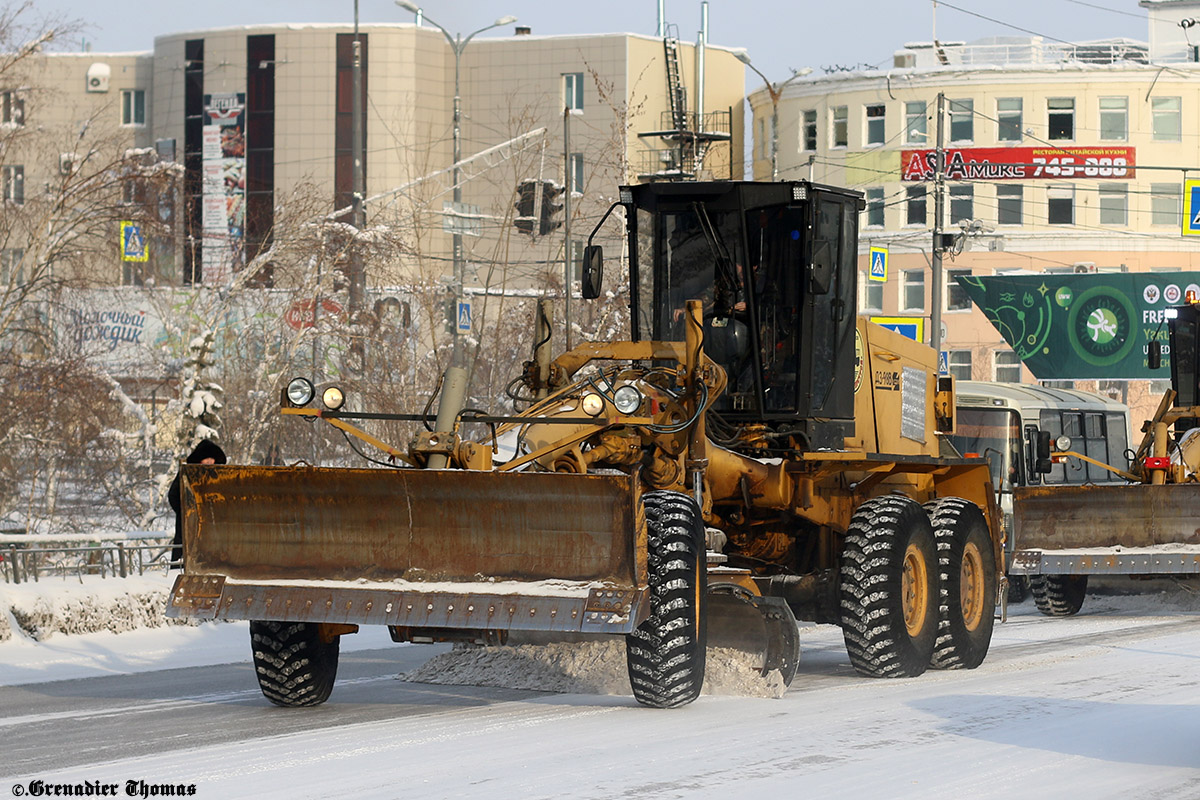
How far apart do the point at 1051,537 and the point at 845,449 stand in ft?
13.7

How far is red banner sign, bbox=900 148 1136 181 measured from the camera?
65.6 m

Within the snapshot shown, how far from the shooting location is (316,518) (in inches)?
385

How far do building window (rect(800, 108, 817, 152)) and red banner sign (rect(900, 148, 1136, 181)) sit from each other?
536 centimetres

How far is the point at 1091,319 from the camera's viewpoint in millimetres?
41344

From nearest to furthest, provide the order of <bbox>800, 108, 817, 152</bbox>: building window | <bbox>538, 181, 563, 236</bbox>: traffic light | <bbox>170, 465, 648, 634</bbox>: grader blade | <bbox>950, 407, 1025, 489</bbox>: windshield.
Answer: <bbox>170, 465, 648, 634</bbox>: grader blade, <bbox>950, 407, 1025, 489</bbox>: windshield, <bbox>538, 181, 563, 236</bbox>: traffic light, <bbox>800, 108, 817, 152</bbox>: building window

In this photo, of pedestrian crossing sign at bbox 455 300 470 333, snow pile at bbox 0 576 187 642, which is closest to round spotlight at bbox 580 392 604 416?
snow pile at bbox 0 576 187 642

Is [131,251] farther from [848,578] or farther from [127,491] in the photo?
[848,578]

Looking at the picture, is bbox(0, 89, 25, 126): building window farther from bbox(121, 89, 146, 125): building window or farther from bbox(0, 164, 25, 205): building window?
bbox(121, 89, 146, 125): building window

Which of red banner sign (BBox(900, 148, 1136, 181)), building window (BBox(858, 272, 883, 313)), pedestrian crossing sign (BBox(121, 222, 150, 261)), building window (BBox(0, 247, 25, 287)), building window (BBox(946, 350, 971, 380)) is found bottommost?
building window (BBox(946, 350, 971, 380))

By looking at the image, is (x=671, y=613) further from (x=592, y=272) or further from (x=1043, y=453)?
(x=1043, y=453)

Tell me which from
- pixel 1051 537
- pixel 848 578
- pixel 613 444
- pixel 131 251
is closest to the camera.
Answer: pixel 613 444

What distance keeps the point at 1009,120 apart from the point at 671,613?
5986 cm

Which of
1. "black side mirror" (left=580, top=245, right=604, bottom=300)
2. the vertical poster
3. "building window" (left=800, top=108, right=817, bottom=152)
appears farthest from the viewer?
the vertical poster

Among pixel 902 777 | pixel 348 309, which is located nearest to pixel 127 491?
pixel 348 309
